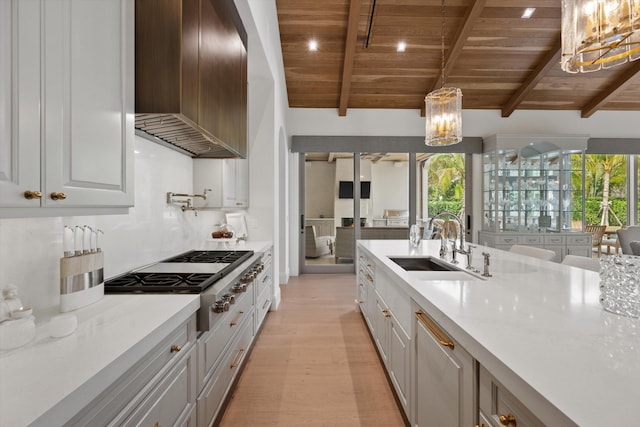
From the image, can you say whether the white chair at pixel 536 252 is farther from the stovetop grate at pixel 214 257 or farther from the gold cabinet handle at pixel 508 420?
the stovetop grate at pixel 214 257

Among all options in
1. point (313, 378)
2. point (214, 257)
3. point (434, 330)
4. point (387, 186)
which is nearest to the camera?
point (434, 330)

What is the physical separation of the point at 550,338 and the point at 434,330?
442 millimetres

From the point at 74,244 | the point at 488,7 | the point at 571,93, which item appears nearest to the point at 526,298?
the point at 74,244

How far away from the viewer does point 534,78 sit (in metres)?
5.10

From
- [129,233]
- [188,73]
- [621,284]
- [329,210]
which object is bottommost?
[621,284]

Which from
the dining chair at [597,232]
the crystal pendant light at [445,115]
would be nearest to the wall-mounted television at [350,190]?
the crystal pendant light at [445,115]

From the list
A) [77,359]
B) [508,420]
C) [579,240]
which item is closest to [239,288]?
[77,359]

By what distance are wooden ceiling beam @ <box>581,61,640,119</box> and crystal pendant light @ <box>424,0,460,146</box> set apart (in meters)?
3.95

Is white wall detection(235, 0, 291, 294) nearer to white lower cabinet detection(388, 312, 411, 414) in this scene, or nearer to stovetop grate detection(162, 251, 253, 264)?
stovetop grate detection(162, 251, 253, 264)

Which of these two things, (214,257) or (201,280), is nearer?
(201,280)

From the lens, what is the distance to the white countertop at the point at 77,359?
66 centimetres

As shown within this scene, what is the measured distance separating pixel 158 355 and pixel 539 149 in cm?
633

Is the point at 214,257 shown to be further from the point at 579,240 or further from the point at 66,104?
the point at 579,240

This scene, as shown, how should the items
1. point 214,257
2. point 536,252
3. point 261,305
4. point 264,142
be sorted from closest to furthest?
point 214,257 → point 536,252 → point 261,305 → point 264,142
